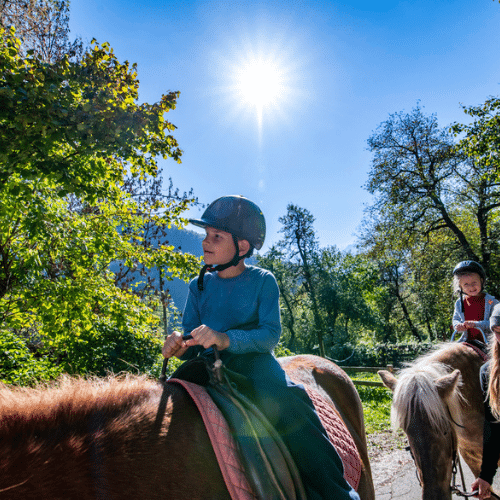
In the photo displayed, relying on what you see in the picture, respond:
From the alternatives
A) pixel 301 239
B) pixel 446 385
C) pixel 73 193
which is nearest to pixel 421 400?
pixel 446 385

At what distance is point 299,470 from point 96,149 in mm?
3924

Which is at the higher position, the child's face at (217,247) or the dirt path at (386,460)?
the child's face at (217,247)

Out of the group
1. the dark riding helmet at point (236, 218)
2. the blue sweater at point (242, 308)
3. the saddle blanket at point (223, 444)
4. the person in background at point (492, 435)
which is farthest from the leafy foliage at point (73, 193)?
the person in background at point (492, 435)

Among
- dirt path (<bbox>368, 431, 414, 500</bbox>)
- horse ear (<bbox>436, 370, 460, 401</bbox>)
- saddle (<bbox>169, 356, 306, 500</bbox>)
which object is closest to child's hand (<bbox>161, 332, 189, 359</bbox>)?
saddle (<bbox>169, 356, 306, 500</bbox>)

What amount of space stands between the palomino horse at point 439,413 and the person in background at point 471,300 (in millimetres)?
339

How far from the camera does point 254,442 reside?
1.29 metres

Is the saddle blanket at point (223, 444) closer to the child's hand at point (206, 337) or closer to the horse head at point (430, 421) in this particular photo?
the child's hand at point (206, 337)

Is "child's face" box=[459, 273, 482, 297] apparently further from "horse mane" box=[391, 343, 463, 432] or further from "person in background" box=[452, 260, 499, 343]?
"horse mane" box=[391, 343, 463, 432]

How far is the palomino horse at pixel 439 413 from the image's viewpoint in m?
2.30

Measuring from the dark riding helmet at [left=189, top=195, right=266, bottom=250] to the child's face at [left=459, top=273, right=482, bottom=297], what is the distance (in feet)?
10.3

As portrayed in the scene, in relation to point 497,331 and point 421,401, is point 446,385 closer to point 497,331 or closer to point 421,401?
point 421,401

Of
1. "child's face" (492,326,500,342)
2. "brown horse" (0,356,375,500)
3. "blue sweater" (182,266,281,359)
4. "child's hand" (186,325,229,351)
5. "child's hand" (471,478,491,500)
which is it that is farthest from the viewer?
"child's hand" (471,478,491,500)

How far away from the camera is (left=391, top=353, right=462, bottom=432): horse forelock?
2.46 meters

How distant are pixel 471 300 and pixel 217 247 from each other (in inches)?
144
